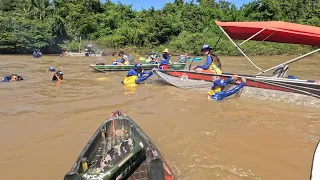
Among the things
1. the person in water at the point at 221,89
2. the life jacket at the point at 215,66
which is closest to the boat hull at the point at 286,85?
the person in water at the point at 221,89

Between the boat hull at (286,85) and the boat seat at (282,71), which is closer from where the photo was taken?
the boat hull at (286,85)

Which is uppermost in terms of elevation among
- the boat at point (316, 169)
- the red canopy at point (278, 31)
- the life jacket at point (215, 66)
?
the red canopy at point (278, 31)

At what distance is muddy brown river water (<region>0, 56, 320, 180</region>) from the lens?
3.92 meters

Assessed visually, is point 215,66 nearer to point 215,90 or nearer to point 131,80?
point 215,90

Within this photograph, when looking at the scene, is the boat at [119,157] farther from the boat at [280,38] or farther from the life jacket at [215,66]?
the life jacket at [215,66]

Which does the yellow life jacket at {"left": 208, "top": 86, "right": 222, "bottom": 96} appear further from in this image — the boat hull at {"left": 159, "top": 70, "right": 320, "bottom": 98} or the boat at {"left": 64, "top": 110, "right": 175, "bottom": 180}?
the boat at {"left": 64, "top": 110, "right": 175, "bottom": 180}

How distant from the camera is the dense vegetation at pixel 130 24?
29094 millimetres

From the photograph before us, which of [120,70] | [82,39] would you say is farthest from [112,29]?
[120,70]

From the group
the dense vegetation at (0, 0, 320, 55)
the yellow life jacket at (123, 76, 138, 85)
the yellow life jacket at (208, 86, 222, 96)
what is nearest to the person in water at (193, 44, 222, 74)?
the yellow life jacket at (208, 86, 222, 96)

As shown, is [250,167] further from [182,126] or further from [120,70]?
[120,70]

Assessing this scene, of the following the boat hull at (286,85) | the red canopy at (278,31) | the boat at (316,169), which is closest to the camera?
the boat at (316,169)

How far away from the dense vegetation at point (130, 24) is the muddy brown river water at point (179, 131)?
22.5 m

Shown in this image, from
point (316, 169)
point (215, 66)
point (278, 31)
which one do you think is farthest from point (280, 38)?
point (316, 169)

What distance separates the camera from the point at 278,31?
22.8 feet
